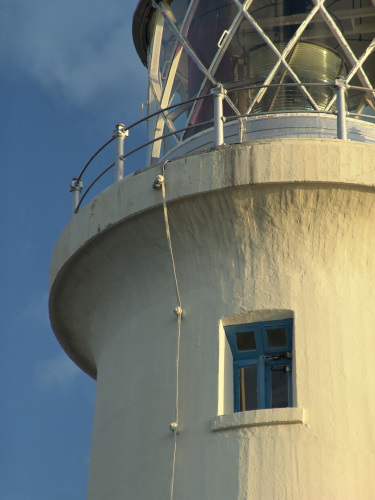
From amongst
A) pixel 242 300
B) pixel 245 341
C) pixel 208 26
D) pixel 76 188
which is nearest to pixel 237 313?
pixel 242 300

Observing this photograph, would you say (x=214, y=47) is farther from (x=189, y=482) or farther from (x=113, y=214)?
(x=189, y=482)

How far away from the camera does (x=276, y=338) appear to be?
11.5 m

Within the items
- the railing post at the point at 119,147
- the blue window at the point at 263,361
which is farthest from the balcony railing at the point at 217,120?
the blue window at the point at 263,361

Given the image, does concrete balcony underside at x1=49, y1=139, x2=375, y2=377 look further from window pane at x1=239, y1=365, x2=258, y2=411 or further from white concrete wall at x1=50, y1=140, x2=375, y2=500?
window pane at x1=239, y1=365, x2=258, y2=411

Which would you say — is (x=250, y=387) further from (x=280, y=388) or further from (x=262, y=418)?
(x=262, y=418)

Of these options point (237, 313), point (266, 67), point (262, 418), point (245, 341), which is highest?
point (266, 67)

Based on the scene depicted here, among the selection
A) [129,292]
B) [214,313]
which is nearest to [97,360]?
[129,292]

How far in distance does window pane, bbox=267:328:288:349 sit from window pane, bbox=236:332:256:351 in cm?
16

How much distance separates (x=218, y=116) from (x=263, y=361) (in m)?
2.46

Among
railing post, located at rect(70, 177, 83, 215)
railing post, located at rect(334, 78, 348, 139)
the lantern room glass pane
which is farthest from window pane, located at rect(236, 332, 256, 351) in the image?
the lantern room glass pane

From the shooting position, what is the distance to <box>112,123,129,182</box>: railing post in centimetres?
1246

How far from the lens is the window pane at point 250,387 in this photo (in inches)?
→ 456

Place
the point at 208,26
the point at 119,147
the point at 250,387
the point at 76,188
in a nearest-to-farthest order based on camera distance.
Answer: the point at 250,387 < the point at 119,147 < the point at 76,188 < the point at 208,26

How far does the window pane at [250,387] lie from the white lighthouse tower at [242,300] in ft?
0.05
